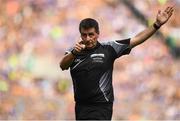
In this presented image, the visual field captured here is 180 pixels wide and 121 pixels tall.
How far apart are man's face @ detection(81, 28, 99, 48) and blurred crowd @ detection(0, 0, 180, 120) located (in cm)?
1132

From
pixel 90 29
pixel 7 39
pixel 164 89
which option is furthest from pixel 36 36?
pixel 90 29

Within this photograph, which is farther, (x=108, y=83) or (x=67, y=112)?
(x=67, y=112)

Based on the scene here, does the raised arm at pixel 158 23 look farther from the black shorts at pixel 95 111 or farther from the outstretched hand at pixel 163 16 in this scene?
the black shorts at pixel 95 111

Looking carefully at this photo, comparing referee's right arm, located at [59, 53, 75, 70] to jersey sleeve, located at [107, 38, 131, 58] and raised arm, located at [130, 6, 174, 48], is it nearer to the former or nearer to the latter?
jersey sleeve, located at [107, 38, 131, 58]

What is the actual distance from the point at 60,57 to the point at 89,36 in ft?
40.4

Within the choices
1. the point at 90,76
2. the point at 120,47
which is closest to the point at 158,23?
the point at 120,47

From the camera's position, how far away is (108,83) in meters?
6.93

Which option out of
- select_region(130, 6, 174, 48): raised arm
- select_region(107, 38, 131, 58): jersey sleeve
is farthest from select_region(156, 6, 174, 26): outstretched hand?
select_region(107, 38, 131, 58): jersey sleeve

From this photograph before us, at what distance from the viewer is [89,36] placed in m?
6.89

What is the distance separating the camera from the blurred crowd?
18484 millimetres

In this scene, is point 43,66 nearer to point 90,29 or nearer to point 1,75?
point 1,75

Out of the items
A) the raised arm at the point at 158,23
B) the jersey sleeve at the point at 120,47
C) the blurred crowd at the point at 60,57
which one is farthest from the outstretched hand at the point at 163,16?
the blurred crowd at the point at 60,57

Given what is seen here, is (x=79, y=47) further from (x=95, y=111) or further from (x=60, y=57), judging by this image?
(x=60, y=57)

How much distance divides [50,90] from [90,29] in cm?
1234
